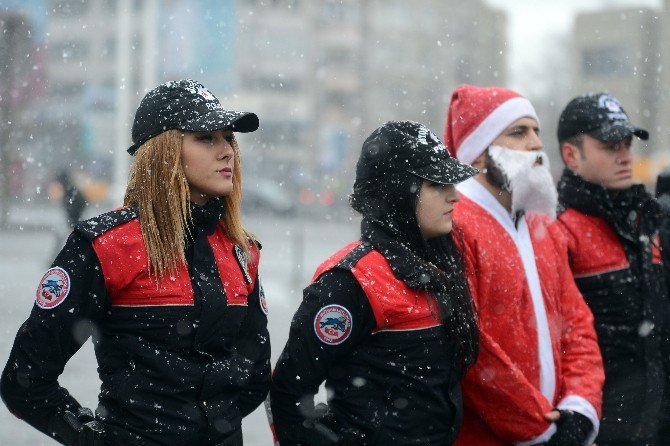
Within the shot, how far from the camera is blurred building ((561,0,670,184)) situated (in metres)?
35.7

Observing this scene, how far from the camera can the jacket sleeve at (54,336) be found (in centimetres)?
290

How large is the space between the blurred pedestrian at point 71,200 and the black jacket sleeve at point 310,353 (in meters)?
11.0

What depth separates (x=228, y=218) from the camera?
3.29 metres

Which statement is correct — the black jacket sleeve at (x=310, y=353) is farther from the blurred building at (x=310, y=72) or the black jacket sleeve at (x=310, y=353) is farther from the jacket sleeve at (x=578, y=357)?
the blurred building at (x=310, y=72)

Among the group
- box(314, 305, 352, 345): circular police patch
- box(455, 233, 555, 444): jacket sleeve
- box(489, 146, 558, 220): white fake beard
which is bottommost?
box(455, 233, 555, 444): jacket sleeve

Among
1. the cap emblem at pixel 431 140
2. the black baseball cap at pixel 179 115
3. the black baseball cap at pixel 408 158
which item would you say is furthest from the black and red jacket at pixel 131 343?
the cap emblem at pixel 431 140

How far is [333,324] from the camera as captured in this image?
10.5 feet

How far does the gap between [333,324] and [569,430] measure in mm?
939

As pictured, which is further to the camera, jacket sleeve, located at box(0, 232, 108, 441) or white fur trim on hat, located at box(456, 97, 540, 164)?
white fur trim on hat, located at box(456, 97, 540, 164)

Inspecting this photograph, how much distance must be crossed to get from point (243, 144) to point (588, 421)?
56594 mm

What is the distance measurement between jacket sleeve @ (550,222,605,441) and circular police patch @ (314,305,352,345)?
89 centimetres

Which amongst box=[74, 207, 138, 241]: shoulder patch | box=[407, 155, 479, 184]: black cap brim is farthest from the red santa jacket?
box=[74, 207, 138, 241]: shoulder patch

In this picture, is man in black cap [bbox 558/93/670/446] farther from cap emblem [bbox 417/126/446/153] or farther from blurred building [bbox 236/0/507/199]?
blurred building [bbox 236/0/507/199]

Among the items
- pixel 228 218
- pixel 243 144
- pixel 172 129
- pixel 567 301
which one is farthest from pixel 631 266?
pixel 243 144
